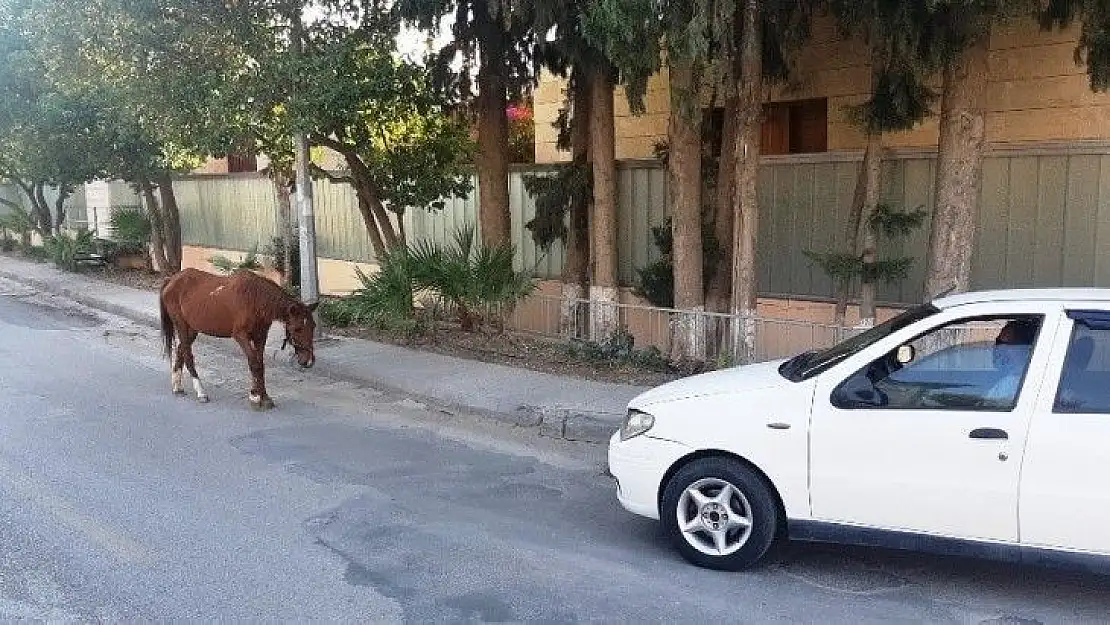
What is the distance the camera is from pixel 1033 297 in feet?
16.3

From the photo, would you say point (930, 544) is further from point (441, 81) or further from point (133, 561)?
point (441, 81)

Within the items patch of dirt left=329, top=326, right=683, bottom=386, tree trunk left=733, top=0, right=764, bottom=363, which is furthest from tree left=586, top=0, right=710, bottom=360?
patch of dirt left=329, top=326, right=683, bottom=386

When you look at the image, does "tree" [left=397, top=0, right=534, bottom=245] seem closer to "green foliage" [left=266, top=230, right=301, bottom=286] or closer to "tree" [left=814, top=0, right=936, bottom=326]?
"tree" [left=814, top=0, right=936, bottom=326]

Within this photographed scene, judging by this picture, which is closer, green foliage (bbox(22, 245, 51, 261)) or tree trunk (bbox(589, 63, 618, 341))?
tree trunk (bbox(589, 63, 618, 341))

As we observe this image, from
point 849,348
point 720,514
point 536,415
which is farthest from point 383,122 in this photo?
point 720,514

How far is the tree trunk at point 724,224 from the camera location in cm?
1150

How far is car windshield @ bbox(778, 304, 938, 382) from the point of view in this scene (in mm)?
5277

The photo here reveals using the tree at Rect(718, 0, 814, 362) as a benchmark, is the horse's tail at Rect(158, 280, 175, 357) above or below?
below

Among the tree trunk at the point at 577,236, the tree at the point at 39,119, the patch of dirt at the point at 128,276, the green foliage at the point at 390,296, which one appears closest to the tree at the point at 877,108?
the tree trunk at the point at 577,236

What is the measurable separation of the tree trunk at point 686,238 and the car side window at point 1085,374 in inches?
228

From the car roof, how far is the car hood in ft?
3.46

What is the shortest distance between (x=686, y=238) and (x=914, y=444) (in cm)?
633

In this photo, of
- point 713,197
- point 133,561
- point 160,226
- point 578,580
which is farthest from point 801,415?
point 160,226

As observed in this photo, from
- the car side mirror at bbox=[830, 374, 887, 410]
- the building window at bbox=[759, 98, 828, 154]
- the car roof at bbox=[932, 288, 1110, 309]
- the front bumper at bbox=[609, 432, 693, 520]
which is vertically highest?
the building window at bbox=[759, 98, 828, 154]
